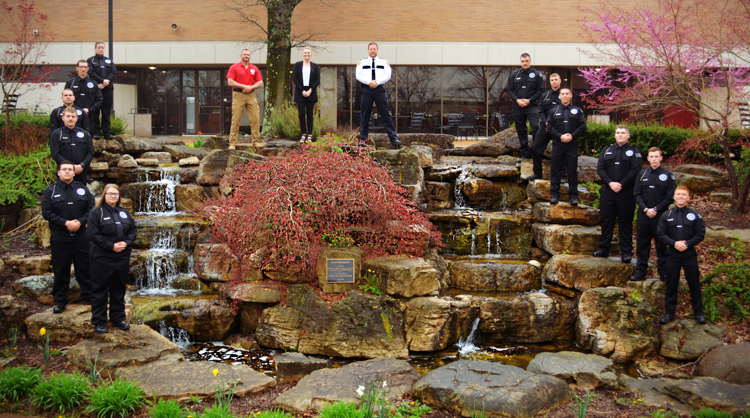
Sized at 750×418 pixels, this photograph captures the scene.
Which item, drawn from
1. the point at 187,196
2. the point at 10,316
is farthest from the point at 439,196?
the point at 10,316

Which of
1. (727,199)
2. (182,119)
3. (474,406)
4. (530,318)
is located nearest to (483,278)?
(530,318)

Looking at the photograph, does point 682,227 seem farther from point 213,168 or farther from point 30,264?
point 30,264

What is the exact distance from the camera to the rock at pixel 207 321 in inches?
281

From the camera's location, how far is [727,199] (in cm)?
974

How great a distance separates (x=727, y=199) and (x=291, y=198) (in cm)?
783

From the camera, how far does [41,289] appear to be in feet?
23.6

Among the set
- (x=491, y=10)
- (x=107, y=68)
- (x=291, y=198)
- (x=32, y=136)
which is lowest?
(x=291, y=198)

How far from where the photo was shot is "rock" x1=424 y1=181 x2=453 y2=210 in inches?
400

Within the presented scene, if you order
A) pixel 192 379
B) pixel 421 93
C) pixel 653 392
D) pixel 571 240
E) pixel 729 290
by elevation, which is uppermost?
pixel 421 93

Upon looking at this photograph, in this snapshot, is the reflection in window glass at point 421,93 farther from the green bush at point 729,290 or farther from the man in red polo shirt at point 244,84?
the green bush at point 729,290

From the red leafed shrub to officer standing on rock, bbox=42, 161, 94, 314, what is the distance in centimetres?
196

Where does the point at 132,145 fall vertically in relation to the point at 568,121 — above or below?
below

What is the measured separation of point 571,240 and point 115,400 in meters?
6.55

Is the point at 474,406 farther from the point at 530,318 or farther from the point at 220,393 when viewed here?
the point at 530,318
